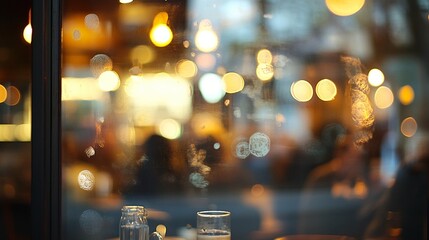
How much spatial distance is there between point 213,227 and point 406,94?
2304mm

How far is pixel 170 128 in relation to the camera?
10.7 ft

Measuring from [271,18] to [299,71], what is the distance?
0.79 m

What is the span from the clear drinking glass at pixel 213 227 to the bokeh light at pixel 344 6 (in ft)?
8.30

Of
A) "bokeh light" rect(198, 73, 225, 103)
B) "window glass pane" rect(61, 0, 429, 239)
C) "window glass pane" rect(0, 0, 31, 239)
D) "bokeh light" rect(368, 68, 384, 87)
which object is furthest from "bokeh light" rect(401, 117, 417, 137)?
"window glass pane" rect(0, 0, 31, 239)

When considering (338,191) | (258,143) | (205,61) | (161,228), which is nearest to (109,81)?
(161,228)

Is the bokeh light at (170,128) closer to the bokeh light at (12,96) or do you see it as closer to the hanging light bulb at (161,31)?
the hanging light bulb at (161,31)

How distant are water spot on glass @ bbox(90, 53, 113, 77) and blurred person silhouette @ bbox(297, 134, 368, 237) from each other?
181 centimetres

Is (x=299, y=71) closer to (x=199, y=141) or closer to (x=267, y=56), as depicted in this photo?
(x=267, y=56)

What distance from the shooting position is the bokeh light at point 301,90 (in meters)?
4.11

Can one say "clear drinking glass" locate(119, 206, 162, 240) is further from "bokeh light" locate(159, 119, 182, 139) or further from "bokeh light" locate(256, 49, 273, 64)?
"bokeh light" locate(256, 49, 273, 64)

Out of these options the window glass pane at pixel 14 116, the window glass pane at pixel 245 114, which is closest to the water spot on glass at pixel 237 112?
the window glass pane at pixel 245 114

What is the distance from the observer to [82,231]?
2438 millimetres

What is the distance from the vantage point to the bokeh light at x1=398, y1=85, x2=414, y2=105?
359 centimetres

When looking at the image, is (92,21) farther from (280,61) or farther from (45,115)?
(280,61)
